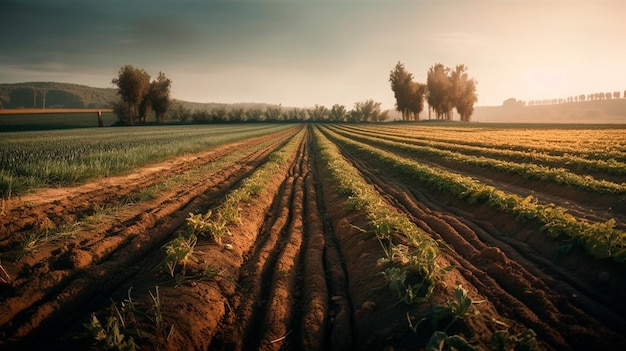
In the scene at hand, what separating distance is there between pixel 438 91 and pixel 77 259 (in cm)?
8108

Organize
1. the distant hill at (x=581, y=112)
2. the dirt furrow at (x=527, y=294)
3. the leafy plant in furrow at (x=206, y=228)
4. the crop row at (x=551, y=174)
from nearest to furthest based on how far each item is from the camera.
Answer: the dirt furrow at (x=527, y=294), the leafy plant in furrow at (x=206, y=228), the crop row at (x=551, y=174), the distant hill at (x=581, y=112)

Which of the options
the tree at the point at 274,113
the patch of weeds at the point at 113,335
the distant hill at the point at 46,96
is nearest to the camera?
the patch of weeds at the point at 113,335

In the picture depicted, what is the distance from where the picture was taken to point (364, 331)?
3.43 metres

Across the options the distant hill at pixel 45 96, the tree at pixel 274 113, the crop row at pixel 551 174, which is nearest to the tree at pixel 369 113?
the tree at pixel 274 113

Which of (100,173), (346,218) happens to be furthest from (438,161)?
(100,173)

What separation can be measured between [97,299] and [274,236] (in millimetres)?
3237

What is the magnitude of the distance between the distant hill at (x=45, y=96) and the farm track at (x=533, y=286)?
192m

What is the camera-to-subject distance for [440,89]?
74000 millimetres

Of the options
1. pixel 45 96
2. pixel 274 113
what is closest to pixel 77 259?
pixel 274 113

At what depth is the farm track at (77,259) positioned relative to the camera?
11.5ft

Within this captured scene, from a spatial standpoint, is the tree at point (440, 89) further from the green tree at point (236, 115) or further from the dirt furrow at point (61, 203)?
the dirt furrow at point (61, 203)

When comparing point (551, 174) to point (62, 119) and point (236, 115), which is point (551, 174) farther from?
point (62, 119)

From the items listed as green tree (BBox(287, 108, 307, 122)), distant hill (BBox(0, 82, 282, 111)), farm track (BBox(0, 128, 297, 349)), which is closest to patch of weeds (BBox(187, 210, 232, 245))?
farm track (BBox(0, 128, 297, 349))

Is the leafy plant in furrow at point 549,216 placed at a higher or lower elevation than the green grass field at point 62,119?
lower
